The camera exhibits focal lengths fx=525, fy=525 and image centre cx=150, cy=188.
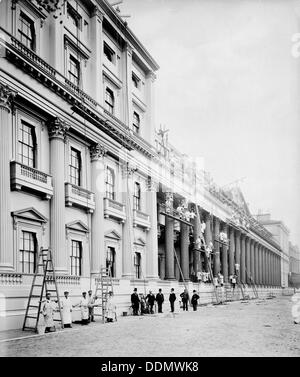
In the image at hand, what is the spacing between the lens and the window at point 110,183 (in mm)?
28203

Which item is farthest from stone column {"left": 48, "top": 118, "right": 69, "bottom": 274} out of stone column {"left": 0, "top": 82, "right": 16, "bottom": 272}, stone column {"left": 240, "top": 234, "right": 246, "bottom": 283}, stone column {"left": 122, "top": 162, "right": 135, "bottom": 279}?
stone column {"left": 240, "top": 234, "right": 246, "bottom": 283}

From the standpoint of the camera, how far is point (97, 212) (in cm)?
→ 2644

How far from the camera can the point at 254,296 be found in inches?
2499

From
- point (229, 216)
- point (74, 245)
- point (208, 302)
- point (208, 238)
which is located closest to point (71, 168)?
point (74, 245)

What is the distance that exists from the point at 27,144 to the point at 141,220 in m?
11.4

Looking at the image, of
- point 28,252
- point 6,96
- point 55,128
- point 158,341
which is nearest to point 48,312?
point 28,252

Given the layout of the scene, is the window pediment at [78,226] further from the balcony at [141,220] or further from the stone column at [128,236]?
the balcony at [141,220]

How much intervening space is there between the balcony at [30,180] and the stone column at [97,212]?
4293mm

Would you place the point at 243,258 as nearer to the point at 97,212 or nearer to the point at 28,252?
the point at 97,212

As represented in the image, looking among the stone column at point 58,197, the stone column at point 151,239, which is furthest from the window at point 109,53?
the stone column at point 58,197

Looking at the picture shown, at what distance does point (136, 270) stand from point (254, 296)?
3521cm

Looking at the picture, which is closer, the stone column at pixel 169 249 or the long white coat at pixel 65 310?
the long white coat at pixel 65 310

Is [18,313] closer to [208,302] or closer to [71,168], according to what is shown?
[71,168]

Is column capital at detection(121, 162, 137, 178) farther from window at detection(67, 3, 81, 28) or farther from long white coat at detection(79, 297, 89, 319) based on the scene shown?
long white coat at detection(79, 297, 89, 319)
